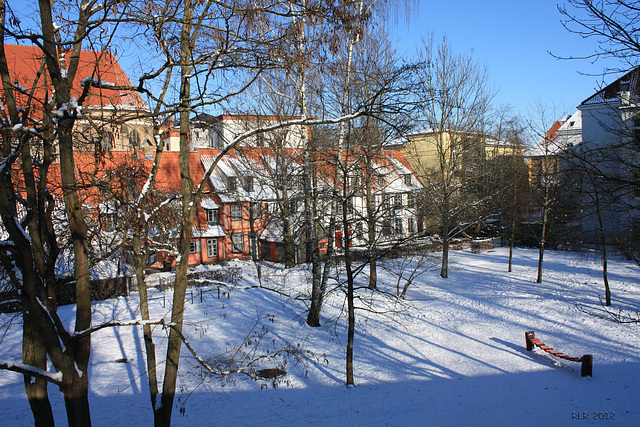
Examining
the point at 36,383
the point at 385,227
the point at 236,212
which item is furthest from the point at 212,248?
the point at 36,383

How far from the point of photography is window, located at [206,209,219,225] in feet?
97.2

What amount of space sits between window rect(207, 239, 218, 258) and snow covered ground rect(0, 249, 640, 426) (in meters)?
11.2

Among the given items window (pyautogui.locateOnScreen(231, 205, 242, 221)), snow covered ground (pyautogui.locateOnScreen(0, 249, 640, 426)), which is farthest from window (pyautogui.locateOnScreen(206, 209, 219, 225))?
snow covered ground (pyautogui.locateOnScreen(0, 249, 640, 426))

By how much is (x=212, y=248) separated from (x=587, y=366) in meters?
23.9

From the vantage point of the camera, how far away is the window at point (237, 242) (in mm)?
30688

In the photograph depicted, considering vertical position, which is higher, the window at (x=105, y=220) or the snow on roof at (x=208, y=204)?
the snow on roof at (x=208, y=204)

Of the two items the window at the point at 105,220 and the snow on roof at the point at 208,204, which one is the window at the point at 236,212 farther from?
the window at the point at 105,220

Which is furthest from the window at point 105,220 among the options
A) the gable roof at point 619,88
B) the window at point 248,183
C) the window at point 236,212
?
the window at point 236,212

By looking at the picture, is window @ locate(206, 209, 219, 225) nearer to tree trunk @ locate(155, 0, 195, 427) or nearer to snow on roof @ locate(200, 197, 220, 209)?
snow on roof @ locate(200, 197, 220, 209)

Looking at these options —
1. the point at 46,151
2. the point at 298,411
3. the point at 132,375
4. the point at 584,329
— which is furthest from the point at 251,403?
the point at 584,329

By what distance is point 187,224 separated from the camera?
572 cm

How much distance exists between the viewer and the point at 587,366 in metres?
10.8

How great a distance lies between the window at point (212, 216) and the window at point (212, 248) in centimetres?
130

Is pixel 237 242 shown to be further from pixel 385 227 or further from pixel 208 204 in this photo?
Result: pixel 385 227
